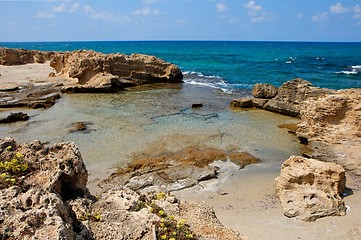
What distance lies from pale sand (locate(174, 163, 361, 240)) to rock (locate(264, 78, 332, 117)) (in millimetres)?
9568

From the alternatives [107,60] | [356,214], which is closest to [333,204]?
[356,214]

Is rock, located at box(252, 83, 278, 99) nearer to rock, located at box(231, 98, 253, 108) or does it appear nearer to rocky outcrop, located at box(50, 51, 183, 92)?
rock, located at box(231, 98, 253, 108)

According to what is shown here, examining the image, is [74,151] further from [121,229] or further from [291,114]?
[291,114]

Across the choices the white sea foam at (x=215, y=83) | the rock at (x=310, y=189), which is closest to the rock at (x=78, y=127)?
the rock at (x=310, y=189)

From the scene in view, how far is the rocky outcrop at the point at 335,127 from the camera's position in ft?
43.1

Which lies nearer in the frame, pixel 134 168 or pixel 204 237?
pixel 204 237

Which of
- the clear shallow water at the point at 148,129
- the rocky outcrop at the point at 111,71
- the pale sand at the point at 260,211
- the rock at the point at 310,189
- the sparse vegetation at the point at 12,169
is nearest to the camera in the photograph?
the sparse vegetation at the point at 12,169

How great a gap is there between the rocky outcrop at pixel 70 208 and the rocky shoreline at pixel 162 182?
1 centimetres

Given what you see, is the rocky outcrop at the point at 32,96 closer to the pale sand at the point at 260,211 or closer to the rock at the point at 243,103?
the rock at the point at 243,103

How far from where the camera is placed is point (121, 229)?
4.67 meters

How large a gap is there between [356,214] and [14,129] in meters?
17.8

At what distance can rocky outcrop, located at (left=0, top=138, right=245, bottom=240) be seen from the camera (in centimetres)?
379

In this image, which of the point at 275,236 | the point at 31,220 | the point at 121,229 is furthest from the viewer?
the point at 275,236

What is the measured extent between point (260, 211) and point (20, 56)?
48.2m
